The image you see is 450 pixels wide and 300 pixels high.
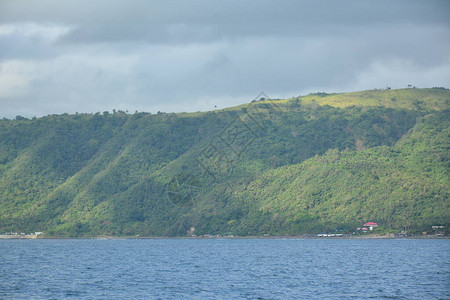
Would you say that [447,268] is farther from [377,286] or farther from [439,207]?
[439,207]

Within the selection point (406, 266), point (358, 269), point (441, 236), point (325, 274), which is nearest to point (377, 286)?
point (325, 274)

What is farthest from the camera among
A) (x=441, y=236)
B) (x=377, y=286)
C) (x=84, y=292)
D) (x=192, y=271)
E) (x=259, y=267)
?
(x=441, y=236)

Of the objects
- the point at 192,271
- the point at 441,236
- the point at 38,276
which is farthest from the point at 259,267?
the point at 441,236

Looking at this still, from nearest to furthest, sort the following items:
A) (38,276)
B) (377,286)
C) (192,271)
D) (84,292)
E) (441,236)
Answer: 1. (84,292)
2. (377,286)
3. (38,276)
4. (192,271)
5. (441,236)

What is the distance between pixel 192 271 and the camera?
8638 centimetres

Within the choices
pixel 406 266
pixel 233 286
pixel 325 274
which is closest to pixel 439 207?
pixel 406 266

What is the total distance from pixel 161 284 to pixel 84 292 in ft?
32.8

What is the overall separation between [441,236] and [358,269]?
358 ft

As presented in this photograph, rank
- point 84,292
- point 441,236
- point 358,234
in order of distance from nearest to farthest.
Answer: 1. point 84,292
2. point 441,236
3. point 358,234

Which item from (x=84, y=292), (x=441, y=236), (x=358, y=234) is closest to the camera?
(x=84, y=292)

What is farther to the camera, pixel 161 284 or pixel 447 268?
pixel 447 268

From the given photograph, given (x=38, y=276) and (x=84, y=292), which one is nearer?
(x=84, y=292)

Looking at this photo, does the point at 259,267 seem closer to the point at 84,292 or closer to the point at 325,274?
the point at 325,274

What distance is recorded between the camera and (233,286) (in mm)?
68938
